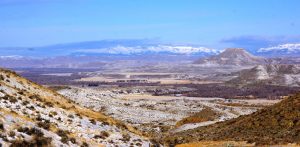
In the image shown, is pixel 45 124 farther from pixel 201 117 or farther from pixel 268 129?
pixel 201 117

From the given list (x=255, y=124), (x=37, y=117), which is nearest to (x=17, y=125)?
(x=37, y=117)

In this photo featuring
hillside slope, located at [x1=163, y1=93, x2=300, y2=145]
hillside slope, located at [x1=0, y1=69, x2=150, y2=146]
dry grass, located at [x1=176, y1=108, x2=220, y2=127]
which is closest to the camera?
hillside slope, located at [x1=0, y1=69, x2=150, y2=146]

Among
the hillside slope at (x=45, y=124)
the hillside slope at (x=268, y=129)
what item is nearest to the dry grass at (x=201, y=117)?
the hillside slope at (x=268, y=129)

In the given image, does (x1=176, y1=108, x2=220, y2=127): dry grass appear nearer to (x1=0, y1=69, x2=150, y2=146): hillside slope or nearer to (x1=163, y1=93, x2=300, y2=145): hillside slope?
(x1=163, y1=93, x2=300, y2=145): hillside slope

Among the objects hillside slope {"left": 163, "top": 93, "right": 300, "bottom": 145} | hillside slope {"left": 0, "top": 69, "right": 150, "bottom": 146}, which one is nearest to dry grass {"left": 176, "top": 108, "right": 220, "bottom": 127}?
hillside slope {"left": 163, "top": 93, "right": 300, "bottom": 145}

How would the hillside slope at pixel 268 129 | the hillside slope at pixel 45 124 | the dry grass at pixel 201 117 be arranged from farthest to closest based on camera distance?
1. the dry grass at pixel 201 117
2. the hillside slope at pixel 268 129
3. the hillside slope at pixel 45 124

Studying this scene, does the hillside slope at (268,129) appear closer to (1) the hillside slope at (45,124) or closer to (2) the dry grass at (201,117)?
(1) the hillside slope at (45,124)

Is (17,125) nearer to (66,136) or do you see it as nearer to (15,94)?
(66,136)

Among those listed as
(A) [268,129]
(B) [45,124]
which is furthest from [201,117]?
(B) [45,124]
